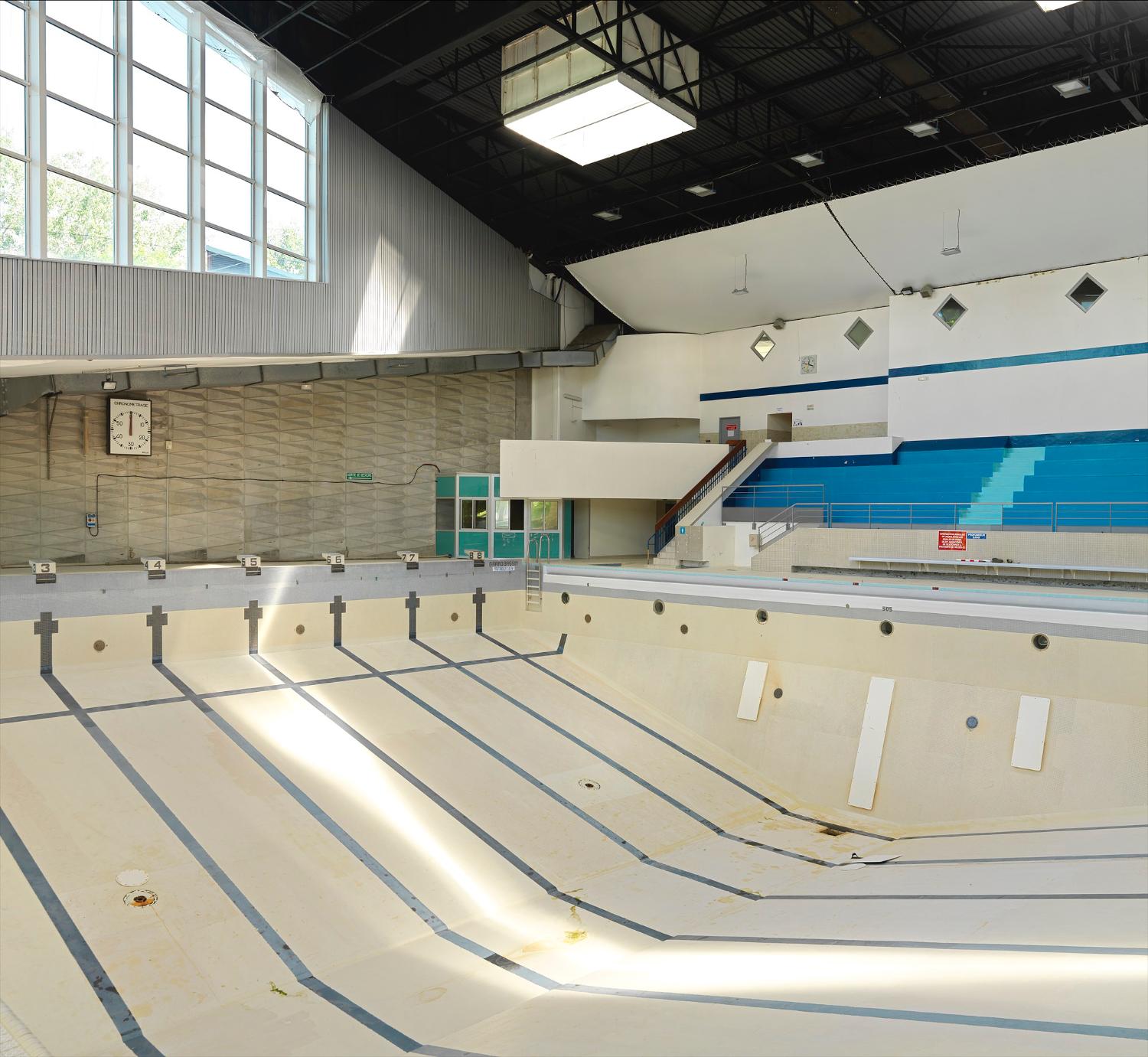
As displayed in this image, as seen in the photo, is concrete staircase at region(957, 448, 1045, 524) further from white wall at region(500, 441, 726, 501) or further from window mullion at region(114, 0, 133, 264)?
window mullion at region(114, 0, 133, 264)

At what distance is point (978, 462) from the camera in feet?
66.7

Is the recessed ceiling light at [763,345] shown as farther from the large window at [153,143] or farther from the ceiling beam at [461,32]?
the large window at [153,143]

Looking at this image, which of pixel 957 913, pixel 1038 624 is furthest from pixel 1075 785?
pixel 957 913

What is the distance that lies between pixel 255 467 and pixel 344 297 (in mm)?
5673

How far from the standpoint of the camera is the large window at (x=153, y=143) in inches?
475

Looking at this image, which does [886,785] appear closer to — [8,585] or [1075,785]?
[1075,785]

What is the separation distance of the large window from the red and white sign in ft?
46.1

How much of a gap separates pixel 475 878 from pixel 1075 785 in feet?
26.7

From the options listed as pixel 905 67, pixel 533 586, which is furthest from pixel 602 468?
pixel 905 67

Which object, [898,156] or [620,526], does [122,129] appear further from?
[620,526]

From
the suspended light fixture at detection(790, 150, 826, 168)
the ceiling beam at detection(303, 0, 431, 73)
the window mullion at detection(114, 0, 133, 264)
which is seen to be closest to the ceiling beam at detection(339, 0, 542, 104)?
the ceiling beam at detection(303, 0, 431, 73)

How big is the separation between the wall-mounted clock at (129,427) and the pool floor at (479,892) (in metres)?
6.78

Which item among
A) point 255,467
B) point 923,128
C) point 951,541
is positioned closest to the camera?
point 923,128

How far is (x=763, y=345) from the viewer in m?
25.0
